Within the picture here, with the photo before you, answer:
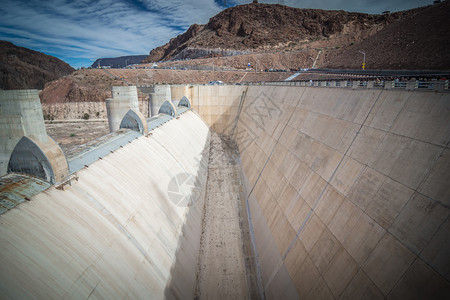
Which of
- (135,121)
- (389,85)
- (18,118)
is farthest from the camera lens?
(135,121)

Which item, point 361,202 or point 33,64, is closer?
point 361,202

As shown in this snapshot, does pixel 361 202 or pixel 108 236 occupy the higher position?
pixel 361 202

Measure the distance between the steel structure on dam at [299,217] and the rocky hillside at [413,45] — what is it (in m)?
32.9

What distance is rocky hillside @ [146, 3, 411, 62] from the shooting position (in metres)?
101

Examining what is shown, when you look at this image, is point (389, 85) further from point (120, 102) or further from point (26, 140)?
point (120, 102)

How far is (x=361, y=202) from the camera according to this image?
8.06 metres

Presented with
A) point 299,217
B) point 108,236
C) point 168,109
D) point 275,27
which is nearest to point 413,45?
point 168,109

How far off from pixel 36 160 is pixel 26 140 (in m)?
0.79

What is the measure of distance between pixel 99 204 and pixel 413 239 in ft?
34.8

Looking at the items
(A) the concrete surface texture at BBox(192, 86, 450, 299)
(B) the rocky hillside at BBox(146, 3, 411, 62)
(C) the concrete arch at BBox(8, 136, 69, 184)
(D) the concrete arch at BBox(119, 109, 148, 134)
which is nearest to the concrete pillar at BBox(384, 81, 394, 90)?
(A) the concrete surface texture at BBox(192, 86, 450, 299)

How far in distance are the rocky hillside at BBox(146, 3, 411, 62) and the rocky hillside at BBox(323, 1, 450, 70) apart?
46.9 metres

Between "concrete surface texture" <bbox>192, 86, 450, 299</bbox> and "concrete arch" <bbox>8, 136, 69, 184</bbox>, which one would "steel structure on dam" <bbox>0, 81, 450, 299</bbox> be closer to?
"concrete surface texture" <bbox>192, 86, 450, 299</bbox>

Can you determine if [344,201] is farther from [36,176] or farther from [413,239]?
[36,176]

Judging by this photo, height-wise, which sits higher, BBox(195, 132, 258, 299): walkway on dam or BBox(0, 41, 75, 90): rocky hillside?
BBox(195, 132, 258, 299): walkway on dam
